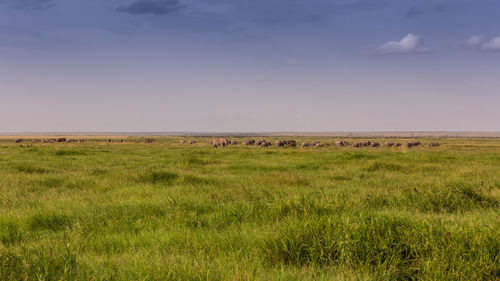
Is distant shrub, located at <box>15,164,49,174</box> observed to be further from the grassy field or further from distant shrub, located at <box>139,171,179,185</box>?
the grassy field

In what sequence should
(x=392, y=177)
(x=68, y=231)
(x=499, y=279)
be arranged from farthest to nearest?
(x=392, y=177) < (x=68, y=231) < (x=499, y=279)

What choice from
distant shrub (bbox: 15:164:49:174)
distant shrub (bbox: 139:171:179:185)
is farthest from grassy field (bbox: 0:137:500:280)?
distant shrub (bbox: 15:164:49:174)

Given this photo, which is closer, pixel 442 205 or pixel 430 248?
pixel 430 248

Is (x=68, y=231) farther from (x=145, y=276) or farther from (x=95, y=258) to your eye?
(x=145, y=276)

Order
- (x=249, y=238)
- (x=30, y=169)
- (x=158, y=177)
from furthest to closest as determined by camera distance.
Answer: (x=30, y=169) → (x=158, y=177) → (x=249, y=238)

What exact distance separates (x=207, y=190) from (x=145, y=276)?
5403mm

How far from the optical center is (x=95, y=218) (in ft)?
19.1

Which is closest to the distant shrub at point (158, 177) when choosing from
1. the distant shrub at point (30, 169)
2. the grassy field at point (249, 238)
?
the grassy field at point (249, 238)

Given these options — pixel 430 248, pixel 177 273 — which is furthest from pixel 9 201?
pixel 430 248

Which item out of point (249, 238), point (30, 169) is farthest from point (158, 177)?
point (249, 238)

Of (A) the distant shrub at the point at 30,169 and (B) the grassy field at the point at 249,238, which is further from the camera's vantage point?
(A) the distant shrub at the point at 30,169

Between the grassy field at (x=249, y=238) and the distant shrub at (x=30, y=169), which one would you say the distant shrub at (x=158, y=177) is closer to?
the grassy field at (x=249, y=238)

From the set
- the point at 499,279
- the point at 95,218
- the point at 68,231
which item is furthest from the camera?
the point at 95,218

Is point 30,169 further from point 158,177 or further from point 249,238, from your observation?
point 249,238
